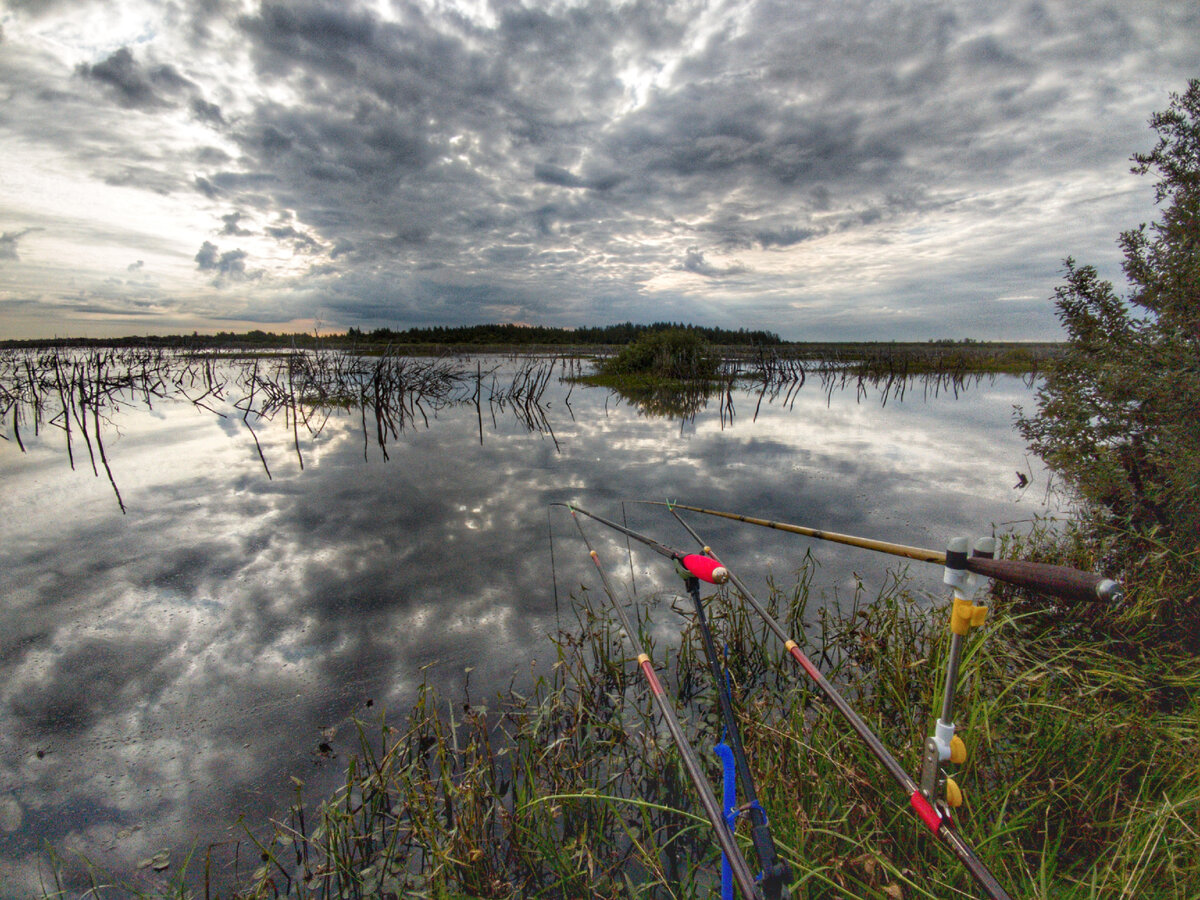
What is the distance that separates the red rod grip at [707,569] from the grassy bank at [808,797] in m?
0.95

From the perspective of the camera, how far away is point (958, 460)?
12570 mm

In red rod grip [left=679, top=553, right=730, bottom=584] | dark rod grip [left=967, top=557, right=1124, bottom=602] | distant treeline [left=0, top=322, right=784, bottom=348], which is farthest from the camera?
distant treeline [left=0, top=322, right=784, bottom=348]

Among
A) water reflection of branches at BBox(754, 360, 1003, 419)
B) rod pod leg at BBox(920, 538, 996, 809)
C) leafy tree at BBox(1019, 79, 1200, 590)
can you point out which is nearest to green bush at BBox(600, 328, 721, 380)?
water reflection of branches at BBox(754, 360, 1003, 419)

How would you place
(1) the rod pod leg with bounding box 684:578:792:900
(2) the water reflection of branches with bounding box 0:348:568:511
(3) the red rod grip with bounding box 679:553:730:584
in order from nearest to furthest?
(1) the rod pod leg with bounding box 684:578:792:900 → (3) the red rod grip with bounding box 679:553:730:584 → (2) the water reflection of branches with bounding box 0:348:568:511

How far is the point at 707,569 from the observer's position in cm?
198

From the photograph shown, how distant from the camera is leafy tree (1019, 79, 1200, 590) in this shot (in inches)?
173

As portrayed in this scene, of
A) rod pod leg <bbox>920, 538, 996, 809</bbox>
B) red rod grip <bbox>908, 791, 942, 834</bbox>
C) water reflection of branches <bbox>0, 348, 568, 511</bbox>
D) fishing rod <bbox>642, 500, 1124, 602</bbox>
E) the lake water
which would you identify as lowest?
the lake water

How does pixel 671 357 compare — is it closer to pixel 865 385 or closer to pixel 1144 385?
pixel 865 385

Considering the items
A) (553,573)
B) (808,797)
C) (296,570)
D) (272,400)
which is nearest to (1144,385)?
(808,797)

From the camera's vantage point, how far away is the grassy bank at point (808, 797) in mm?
2422

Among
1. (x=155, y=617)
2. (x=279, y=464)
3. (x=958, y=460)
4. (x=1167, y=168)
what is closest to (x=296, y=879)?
(x=155, y=617)

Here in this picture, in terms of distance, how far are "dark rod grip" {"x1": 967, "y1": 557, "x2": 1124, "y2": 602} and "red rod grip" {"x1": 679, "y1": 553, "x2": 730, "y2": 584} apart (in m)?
0.76

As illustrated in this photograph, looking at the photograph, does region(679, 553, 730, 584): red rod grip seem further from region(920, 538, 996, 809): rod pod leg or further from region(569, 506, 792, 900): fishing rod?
region(920, 538, 996, 809): rod pod leg

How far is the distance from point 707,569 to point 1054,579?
1023 mm
